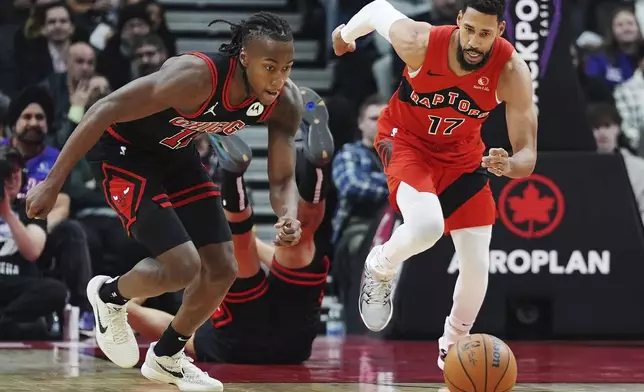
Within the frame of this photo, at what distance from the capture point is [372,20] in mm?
6281

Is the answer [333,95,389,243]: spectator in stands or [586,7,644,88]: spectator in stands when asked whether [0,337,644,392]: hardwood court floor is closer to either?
[333,95,389,243]: spectator in stands

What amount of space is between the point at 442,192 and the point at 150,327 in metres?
1.97

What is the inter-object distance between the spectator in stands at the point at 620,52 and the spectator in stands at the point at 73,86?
4.37 metres

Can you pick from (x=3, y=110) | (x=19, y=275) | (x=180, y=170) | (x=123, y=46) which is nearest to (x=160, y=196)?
(x=180, y=170)

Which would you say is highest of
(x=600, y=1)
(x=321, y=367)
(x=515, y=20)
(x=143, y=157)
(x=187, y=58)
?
(x=600, y=1)

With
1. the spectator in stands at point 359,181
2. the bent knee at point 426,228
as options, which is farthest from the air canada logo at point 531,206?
the bent knee at point 426,228

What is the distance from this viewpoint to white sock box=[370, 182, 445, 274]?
5.90m

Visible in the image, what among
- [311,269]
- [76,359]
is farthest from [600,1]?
[76,359]

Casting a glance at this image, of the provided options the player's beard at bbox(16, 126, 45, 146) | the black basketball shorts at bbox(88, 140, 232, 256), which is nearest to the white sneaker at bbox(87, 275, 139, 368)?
the black basketball shorts at bbox(88, 140, 232, 256)

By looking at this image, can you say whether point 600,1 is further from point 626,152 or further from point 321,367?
point 321,367

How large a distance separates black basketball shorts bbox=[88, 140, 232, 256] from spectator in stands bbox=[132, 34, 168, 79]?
4301 mm

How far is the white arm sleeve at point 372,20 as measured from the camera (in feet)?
20.4

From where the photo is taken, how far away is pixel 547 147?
8.57 meters

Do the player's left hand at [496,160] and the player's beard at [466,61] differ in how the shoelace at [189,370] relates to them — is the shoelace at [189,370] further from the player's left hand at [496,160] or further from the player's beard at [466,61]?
the player's beard at [466,61]
